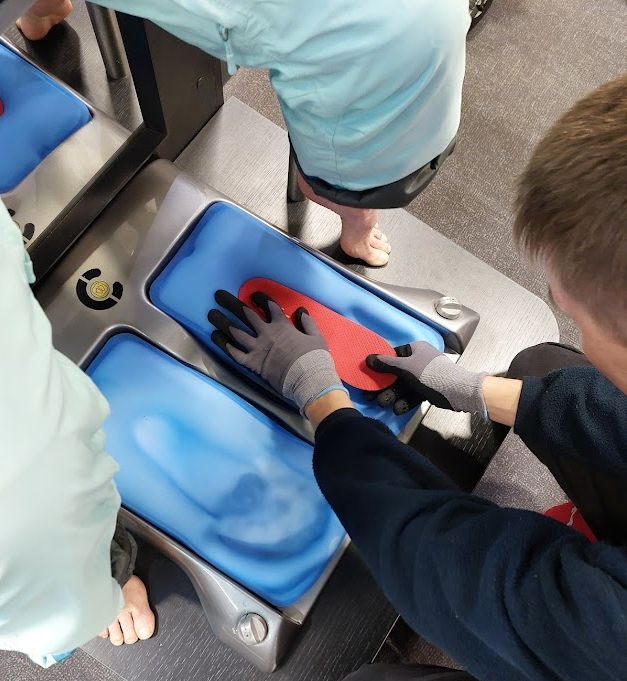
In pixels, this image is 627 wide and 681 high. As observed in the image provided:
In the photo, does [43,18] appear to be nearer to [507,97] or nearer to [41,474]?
[507,97]

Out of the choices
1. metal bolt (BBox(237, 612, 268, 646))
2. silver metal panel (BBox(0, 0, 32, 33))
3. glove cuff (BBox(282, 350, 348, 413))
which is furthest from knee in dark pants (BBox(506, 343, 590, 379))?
silver metal panel (BBox(0, 0, 32, 33))

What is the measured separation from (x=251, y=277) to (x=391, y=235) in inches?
14.2

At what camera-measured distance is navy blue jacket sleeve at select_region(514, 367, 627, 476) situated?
811 millimetres

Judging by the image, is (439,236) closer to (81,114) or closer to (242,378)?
(242,378)

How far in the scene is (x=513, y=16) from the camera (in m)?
1.59

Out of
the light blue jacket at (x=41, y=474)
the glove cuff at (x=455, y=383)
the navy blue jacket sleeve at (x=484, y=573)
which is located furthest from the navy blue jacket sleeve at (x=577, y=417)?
the light blue jacket at (x=41, y=474)

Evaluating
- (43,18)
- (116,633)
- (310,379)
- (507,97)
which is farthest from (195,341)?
(507,97)

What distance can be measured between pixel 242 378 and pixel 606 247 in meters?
0.61

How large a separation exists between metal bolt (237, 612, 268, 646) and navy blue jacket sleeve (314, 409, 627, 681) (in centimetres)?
27

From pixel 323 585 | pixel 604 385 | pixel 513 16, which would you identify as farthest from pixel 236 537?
pixel 513 16

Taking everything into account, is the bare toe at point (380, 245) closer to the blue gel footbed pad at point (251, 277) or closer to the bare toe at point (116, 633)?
the blue gel footbed pad at point (251, 277)

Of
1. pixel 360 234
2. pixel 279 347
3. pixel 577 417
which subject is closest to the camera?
pixel 577 417

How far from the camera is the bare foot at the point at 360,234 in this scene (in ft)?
3.74

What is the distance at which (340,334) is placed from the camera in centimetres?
101
